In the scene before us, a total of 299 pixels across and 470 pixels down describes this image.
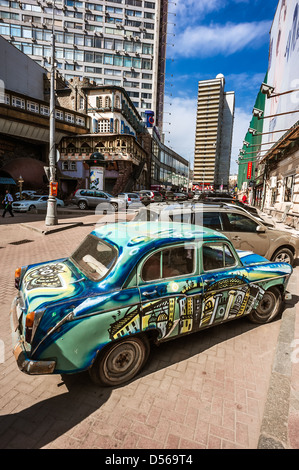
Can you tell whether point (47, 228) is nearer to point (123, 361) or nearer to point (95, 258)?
point (95, 258)

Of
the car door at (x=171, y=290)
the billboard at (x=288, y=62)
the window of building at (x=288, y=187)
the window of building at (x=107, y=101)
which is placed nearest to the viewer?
the car door at (x=171, y=290)

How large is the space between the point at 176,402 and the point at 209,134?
117 meters

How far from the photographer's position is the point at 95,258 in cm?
319

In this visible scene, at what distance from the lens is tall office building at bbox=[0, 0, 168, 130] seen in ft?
164

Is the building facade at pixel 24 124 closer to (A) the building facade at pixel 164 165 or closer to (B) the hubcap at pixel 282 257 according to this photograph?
(A) the building facade at pixel 164 165

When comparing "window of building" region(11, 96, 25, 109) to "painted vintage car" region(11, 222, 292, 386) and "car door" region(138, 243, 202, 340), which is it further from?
"car door" region(138, 243, 202, 340)

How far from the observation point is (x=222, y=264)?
3580mm

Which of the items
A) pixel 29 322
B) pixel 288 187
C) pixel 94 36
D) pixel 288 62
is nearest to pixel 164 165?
pixel 94 36

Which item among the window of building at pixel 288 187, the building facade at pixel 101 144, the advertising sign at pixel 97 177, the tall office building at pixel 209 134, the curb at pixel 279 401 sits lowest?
the curb at pixel 279 401

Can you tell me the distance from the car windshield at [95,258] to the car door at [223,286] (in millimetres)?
1269

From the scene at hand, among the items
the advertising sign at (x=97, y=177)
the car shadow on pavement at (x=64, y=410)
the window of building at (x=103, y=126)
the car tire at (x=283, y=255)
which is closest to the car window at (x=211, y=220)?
the car tire at (x=283, y=255)

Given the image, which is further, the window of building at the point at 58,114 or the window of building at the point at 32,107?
the window of building at the point at 58,114

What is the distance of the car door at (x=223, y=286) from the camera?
3322mm

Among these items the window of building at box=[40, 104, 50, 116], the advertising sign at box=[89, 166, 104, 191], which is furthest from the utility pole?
the window of building at box=[40, 104, 50, 116]
